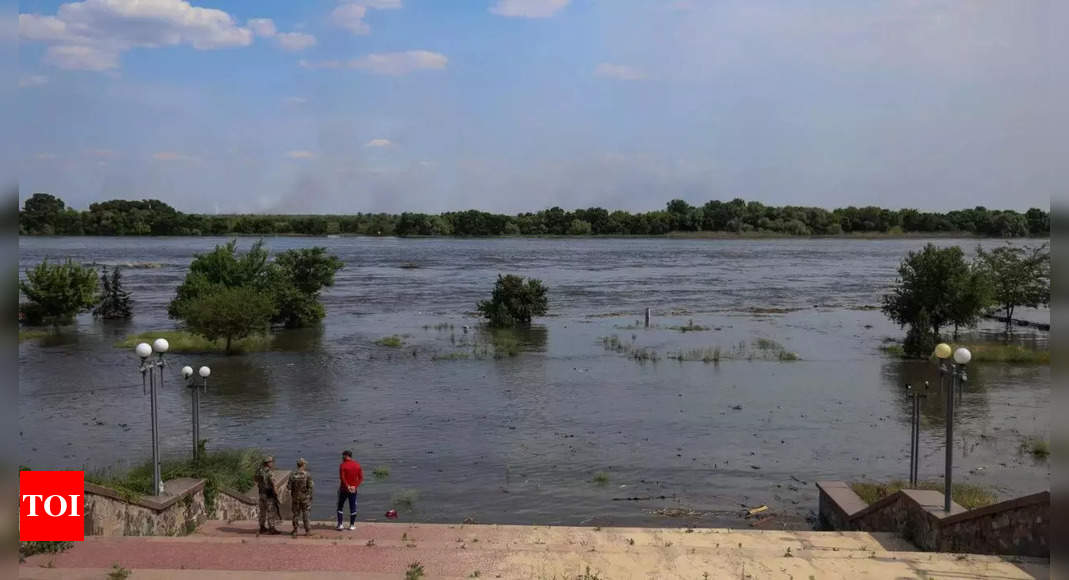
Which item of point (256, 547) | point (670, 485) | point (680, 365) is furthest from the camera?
point (680, 365)

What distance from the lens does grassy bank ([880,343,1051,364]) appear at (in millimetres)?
38188

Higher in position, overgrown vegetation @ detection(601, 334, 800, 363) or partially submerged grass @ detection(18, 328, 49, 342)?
overgrown vegetation @ detection(601, 334, 800, 363)

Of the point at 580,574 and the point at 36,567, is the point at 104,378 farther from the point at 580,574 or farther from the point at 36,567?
the point at 580,574

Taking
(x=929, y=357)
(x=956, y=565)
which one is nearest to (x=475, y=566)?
(x=956, y=565)

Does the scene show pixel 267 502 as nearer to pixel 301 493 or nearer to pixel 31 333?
pixel 301 493

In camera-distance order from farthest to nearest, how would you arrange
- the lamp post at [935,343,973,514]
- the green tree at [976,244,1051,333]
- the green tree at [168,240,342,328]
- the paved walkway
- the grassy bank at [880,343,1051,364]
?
the green tree at [976,244,1051,333]
the green tree at [168,240,342,328]
the grassy bank at [880,343,1051,364]
the lamp post at [935,343,973,514]
the paved walkway

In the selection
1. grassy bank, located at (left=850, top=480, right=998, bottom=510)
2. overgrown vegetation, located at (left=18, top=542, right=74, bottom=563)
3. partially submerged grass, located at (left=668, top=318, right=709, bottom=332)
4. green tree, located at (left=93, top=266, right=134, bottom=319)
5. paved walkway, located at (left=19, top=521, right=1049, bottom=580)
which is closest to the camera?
paved walkway, located at (left=19, top=521, right=1049, bottom=580)

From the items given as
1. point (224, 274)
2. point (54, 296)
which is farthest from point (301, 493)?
point (54, 296)

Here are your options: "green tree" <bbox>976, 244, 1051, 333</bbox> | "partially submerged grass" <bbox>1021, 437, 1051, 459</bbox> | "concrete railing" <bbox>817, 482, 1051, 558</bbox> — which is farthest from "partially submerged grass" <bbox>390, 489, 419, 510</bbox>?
"green tree" <bbox>976, 244, 1051, 333</bbox>

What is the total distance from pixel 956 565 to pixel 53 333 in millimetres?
50117

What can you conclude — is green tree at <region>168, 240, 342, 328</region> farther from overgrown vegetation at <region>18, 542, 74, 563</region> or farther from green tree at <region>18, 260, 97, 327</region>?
overgrown vegetation at <region>18, 542, 74, 563</region>

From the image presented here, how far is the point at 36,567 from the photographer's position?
386 inches

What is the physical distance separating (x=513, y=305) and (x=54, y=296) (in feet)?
86.3

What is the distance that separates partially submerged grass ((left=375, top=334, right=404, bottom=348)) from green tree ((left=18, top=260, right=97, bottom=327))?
65.7 feet
